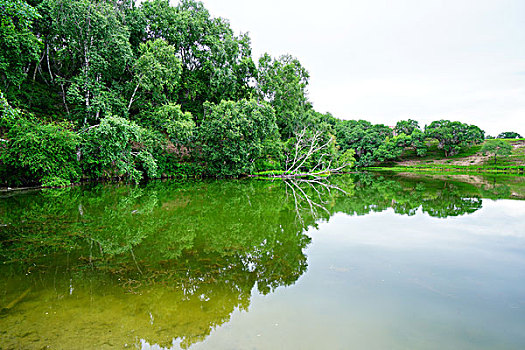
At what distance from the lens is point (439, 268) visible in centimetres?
512

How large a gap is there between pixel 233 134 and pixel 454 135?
5088 cm

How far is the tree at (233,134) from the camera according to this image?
2458 centimetres

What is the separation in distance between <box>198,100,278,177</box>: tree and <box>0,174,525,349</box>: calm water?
16.8m

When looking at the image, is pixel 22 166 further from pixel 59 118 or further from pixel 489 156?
pixel 489 156

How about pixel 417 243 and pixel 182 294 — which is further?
pixel 417 243

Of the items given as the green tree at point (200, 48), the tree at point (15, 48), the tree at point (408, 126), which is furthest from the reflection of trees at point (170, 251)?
the tree at point (408, 126)

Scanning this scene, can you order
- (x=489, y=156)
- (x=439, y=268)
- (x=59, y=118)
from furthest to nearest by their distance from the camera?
(x=489, y=156), (x=59, y=118), (x=439, y=268)

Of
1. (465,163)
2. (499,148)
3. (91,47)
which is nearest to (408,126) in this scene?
(465,163)

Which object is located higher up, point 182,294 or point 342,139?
point 342,139

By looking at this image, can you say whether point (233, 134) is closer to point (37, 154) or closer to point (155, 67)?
point (155, 67)

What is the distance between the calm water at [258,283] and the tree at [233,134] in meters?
16.8

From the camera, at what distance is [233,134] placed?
24203 mm

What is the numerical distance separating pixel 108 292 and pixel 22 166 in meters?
15.9

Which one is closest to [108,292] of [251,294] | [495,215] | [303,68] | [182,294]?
[182,294]
